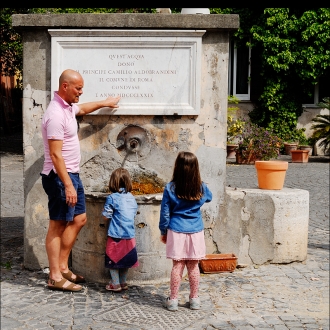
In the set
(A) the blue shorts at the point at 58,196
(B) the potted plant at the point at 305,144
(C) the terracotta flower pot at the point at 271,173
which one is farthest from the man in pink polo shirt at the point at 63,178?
(B) the potted plant at the point at 305,144

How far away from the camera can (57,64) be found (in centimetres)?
528

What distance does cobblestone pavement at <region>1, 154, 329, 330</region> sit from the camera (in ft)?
12.6

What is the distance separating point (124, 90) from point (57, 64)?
662 millimetres

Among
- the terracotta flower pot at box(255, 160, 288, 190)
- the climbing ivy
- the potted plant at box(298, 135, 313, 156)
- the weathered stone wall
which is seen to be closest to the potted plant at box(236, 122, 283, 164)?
the potted plant at box(298, 135, 313, 156)

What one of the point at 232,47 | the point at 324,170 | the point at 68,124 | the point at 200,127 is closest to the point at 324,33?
the point at 232,47

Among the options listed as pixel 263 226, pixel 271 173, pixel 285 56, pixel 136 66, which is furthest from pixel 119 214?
pixel 285 56

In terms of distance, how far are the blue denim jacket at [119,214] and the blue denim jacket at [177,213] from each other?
0.52m

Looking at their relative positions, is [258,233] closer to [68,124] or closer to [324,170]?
[68,124]

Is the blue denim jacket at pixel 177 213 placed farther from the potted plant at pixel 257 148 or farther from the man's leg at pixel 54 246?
the potted plant at pixel 257 148

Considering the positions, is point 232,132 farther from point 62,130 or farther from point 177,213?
point 177,213

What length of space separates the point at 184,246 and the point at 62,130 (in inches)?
52.2

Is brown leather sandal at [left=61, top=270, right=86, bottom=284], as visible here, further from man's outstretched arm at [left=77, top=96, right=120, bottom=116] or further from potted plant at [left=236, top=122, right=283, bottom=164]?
potted plant at [left=236, top=122, right=283, bottom=164]

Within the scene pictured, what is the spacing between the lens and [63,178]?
4457 millimetres

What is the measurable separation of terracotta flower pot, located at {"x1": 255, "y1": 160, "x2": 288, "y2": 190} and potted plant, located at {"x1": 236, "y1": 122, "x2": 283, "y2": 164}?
367 inches
